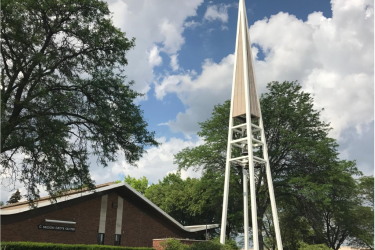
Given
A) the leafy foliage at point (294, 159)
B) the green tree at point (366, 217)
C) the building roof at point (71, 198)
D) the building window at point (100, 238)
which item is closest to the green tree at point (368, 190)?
the green tree at point (366, 217)

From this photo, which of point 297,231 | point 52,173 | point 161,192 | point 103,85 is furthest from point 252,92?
point 161,192

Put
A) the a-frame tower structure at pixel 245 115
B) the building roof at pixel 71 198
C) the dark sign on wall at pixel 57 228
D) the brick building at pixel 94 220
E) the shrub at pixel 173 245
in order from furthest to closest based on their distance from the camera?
1. the a-frame tower structure at pixel 245 115
2. the dark sign on wall at pixel 57 228
3. the shrub at pixel 173 245
4. the brick building at pixel 94 220
5. the building roof at pixel 71 198

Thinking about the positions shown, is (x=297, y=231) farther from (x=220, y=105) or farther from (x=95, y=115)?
(x=95, y=115)

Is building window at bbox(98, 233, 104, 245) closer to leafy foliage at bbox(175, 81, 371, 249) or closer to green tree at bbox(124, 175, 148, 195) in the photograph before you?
leafy foliage at bbox(175, 81, 371, 249)

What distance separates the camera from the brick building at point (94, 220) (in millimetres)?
20031

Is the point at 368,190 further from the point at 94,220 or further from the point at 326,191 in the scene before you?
the point at 94,220

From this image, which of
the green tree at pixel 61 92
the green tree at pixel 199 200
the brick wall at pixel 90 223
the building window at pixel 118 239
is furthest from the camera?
the green tree at pixel 199 200

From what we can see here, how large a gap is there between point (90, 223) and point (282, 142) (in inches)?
670

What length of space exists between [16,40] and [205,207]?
100ft

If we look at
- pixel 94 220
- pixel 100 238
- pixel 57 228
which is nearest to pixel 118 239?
pixel 100 238

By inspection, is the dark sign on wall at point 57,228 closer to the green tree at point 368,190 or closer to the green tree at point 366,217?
the green tree at point 366,217

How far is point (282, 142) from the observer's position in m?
29.1

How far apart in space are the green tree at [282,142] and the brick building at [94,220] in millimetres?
6496

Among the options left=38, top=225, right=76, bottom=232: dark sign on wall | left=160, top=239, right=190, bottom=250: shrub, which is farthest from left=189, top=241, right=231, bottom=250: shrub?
left=38, top=225, right=76, bottom=232: dark sign on wall
